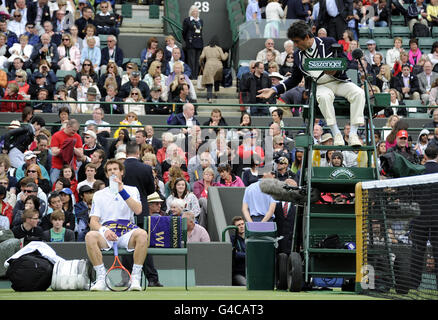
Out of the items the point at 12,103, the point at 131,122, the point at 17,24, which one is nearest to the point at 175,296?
the point at 131,122

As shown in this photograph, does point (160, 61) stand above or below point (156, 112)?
above

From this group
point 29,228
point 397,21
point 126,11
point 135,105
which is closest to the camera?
point 29,228

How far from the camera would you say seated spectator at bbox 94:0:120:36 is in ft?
81.4

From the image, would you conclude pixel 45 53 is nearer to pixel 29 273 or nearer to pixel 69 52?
pixel 69 52

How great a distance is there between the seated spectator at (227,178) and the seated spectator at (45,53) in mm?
7084

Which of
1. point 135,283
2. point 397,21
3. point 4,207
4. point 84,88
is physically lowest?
point 135,283

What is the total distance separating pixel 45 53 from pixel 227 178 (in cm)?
774

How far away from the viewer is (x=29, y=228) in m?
13.6

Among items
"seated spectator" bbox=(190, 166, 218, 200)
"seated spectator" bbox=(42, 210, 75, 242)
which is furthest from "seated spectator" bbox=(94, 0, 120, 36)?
"seated spectator" bbox=(42, 210, 75, 242)

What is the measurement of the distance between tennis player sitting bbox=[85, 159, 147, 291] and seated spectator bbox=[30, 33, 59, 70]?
37.9 feet

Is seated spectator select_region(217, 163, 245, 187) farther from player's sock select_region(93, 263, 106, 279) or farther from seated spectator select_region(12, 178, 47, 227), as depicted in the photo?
player's sock select_region(93, 263, 106, 279)

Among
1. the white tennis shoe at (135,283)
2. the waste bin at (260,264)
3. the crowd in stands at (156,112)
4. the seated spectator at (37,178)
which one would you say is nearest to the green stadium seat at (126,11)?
the crowd in stands at (156,112)

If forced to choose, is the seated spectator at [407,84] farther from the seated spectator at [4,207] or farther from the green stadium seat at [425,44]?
the seated spectator at [4,207]

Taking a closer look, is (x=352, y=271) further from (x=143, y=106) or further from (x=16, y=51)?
(x=16, y=51)
